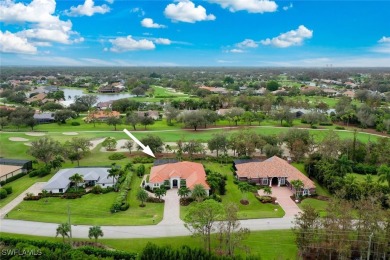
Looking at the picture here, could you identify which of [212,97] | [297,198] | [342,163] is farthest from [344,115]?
[297,198]

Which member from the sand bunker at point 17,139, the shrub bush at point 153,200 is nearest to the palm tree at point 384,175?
the shrub bush at point 153,200

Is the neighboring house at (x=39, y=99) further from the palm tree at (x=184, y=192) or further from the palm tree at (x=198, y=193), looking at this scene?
the palm tree at (x=198, y=193)

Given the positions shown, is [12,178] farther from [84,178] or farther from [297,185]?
[297,185]

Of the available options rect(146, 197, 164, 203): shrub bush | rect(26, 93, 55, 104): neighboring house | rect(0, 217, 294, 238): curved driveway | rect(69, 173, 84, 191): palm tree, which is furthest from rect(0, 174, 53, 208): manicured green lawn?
rect(26, 93, 55, 104): neighboring house

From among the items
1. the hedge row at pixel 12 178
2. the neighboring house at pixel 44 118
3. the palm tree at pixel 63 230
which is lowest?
the hedge row at pixel 12 178

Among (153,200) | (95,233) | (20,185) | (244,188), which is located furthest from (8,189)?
(244,188)
